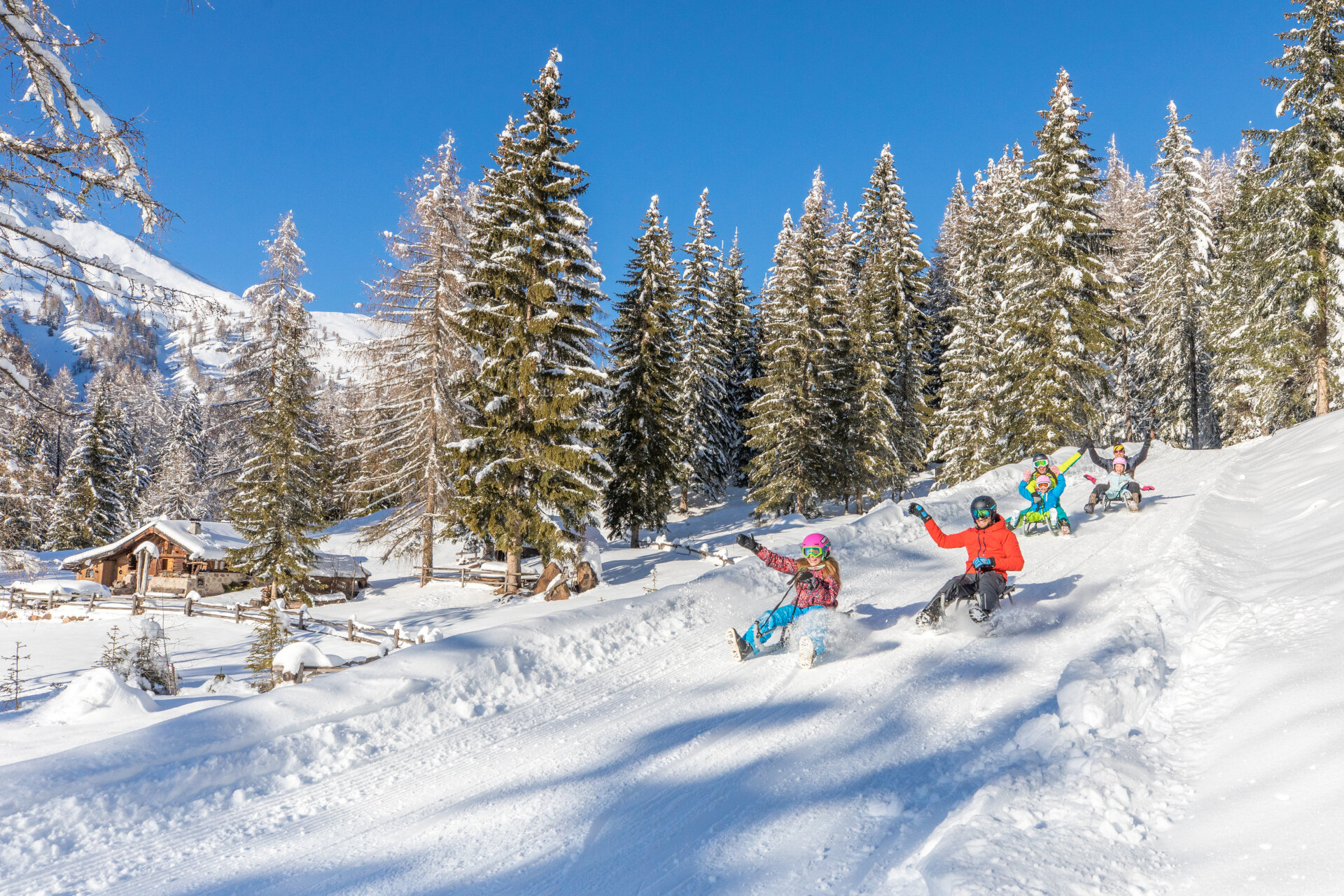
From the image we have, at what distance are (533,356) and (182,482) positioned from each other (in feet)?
127

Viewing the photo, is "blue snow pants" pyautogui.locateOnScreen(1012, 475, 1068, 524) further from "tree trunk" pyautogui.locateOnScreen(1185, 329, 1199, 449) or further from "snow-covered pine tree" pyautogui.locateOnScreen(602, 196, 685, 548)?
"tree trunk" pyautogui.locateOnScreen(1185, 329, 1199, 449)

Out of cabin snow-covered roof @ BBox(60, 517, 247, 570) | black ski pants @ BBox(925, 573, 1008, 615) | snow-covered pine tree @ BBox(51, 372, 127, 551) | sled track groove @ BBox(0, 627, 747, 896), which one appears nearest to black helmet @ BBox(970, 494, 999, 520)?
black ski pants @ BBox(925, 573, 1008, 615)

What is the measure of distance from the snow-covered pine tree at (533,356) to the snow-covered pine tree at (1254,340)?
23.8 meters

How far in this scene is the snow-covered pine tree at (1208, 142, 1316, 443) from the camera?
24047 millimetres

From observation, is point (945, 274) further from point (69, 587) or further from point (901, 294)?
point (69, 587)

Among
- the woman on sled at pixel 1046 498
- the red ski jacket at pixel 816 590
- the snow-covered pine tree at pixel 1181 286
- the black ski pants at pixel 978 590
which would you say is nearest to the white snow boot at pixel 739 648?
the red ski jacket at pixel 816 590

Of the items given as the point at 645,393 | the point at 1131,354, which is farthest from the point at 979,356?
the point at 1131,354

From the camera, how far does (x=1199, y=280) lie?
35.8m

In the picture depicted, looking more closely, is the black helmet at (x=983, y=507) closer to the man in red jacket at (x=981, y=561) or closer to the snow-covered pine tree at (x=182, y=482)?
the man in red jacket at (x=981, y=561)

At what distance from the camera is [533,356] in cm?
1995

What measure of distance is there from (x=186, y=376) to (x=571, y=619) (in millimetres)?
99900

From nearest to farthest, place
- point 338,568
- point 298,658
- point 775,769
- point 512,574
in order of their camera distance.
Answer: point 775,769
point 298,658
point 512,574
point 338,568

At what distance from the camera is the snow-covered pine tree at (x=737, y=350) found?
43.5 metres

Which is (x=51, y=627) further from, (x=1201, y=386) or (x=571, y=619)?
(x=1201, y=386)
